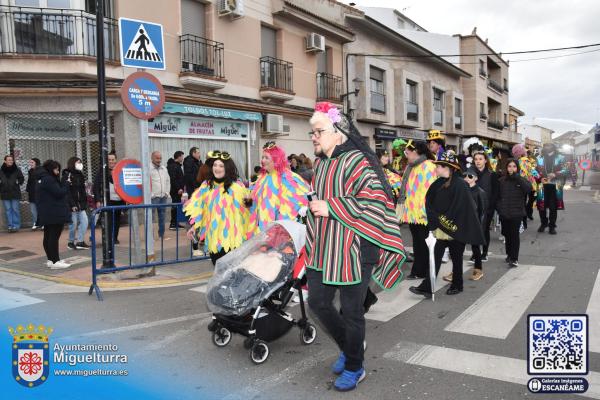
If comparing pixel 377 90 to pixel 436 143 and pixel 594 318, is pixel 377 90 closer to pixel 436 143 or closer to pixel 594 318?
pixel 436 143

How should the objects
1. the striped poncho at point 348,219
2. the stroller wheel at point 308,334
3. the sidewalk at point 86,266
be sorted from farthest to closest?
the sidewalk at point 86,266 < the stroller wheel at point 308,334 < the striped poncho at point 348,219

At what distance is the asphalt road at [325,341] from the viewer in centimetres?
339

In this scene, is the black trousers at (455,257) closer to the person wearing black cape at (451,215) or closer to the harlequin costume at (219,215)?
the person wearing black cape at (451,215)

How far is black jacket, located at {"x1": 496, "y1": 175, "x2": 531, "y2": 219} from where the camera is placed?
7.19 meters

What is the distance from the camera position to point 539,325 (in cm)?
317

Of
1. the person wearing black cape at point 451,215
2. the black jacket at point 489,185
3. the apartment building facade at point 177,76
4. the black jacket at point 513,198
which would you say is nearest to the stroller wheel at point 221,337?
the person wearing black cape at point 451,215

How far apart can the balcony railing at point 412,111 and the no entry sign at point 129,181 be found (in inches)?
823

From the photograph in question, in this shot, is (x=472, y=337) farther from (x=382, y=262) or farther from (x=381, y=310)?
(x=382, y=262)

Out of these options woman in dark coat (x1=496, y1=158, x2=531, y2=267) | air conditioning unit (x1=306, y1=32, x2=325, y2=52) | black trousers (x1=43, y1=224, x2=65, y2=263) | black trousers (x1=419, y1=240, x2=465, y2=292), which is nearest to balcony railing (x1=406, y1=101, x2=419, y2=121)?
air conditioning unit (x1=306, y1=32, x2=325, y2=52)

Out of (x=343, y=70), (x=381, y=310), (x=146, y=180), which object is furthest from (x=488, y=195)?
(x=343, y=70)

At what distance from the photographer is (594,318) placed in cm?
477

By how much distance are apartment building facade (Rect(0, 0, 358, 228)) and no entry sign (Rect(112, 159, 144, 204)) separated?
24 cm

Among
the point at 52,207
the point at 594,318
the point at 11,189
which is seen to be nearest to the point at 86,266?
the point at 52,207

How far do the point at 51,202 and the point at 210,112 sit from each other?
22.8 feet
